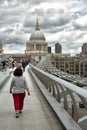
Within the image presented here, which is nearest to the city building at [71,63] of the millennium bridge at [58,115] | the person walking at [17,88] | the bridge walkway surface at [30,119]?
the bridge walkway surface at [30,119]

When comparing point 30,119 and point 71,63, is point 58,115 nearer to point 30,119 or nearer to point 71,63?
point 30,119

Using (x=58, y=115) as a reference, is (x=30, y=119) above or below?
below

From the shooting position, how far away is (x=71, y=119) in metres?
8.61

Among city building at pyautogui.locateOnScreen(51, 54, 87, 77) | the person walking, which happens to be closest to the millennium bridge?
the person walking

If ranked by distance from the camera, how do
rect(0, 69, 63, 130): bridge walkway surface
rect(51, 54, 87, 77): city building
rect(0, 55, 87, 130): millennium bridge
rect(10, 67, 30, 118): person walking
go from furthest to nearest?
1. rect(51, 54, 87, 77): city building
2. rect(10, 67, 30, 118): person walking
3. rect(0, 69, 63, 130): bridge walkway surface
4. rect(0, 55, 87, 130): millennium bridge

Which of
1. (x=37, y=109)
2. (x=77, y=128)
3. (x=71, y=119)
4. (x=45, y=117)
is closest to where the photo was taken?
(x=77, y=128)

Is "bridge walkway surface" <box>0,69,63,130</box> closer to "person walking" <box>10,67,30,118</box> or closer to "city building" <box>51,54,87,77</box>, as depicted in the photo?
"person walking" <box>10,67,30,118</box>

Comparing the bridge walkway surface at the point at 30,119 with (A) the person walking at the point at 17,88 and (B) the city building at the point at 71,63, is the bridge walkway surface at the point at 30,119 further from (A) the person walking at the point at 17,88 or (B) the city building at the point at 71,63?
(B) the city building at the point at 71,63

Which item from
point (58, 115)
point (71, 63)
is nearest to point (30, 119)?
point (58, 115)

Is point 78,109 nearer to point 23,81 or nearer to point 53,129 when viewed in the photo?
point 53,129

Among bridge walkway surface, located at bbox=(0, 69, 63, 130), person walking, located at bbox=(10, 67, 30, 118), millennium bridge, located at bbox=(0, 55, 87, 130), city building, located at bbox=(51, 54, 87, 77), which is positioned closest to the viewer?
millennium bridge, located at bbox=(0, 55, 87, 130)

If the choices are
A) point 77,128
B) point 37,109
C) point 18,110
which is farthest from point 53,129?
point 37,109

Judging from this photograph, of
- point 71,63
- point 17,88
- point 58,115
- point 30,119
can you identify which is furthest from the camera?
point 71,63

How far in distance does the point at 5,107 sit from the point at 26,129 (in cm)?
421
